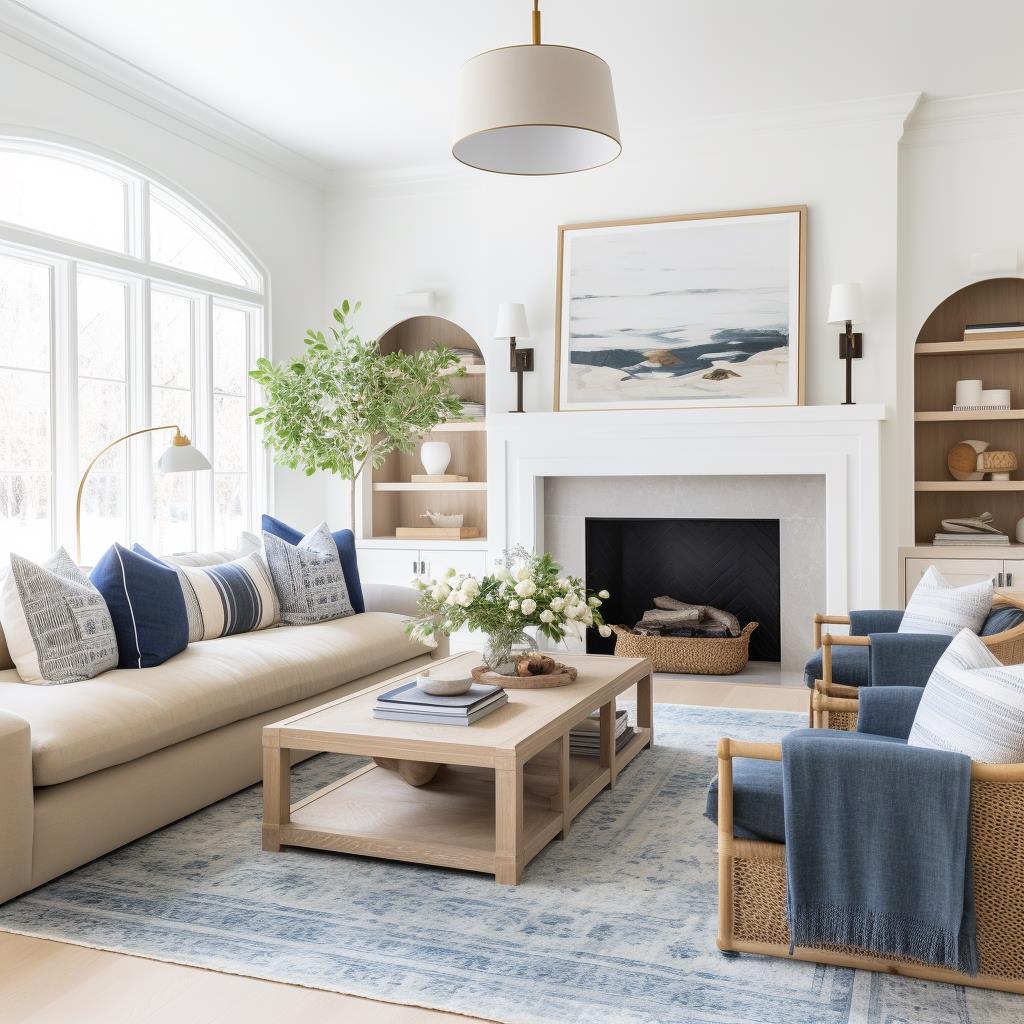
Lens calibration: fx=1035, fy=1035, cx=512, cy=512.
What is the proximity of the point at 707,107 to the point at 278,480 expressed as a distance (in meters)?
3.31

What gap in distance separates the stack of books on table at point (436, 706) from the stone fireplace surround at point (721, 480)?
2.84 meters

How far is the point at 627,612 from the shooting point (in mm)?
6562

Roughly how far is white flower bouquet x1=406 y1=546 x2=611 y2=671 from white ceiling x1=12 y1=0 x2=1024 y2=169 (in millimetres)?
2401

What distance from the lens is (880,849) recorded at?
216 cm

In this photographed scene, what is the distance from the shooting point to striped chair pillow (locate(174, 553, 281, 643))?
4.23 meters

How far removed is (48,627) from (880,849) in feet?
8.46

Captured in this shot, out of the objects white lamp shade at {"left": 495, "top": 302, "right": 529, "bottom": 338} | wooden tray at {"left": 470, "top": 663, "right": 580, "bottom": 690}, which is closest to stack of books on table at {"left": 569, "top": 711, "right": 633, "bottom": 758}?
wooden tray at {"left": 470, "top": 663, "right": 580, "bottom": 690}

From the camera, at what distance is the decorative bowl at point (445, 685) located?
3223mm

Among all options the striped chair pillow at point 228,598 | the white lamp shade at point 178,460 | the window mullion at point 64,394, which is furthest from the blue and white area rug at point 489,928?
the window mullion at point 64,394

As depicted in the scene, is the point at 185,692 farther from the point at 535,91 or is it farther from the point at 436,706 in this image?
the point at 535,91

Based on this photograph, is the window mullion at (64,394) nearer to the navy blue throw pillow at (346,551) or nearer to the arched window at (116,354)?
the arched window at (116,354)

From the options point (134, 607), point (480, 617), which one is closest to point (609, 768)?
point (480, 617)

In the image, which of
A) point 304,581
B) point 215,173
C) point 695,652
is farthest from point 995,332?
point 215,173

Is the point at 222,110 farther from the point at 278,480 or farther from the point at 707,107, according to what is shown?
the point at 707,107
